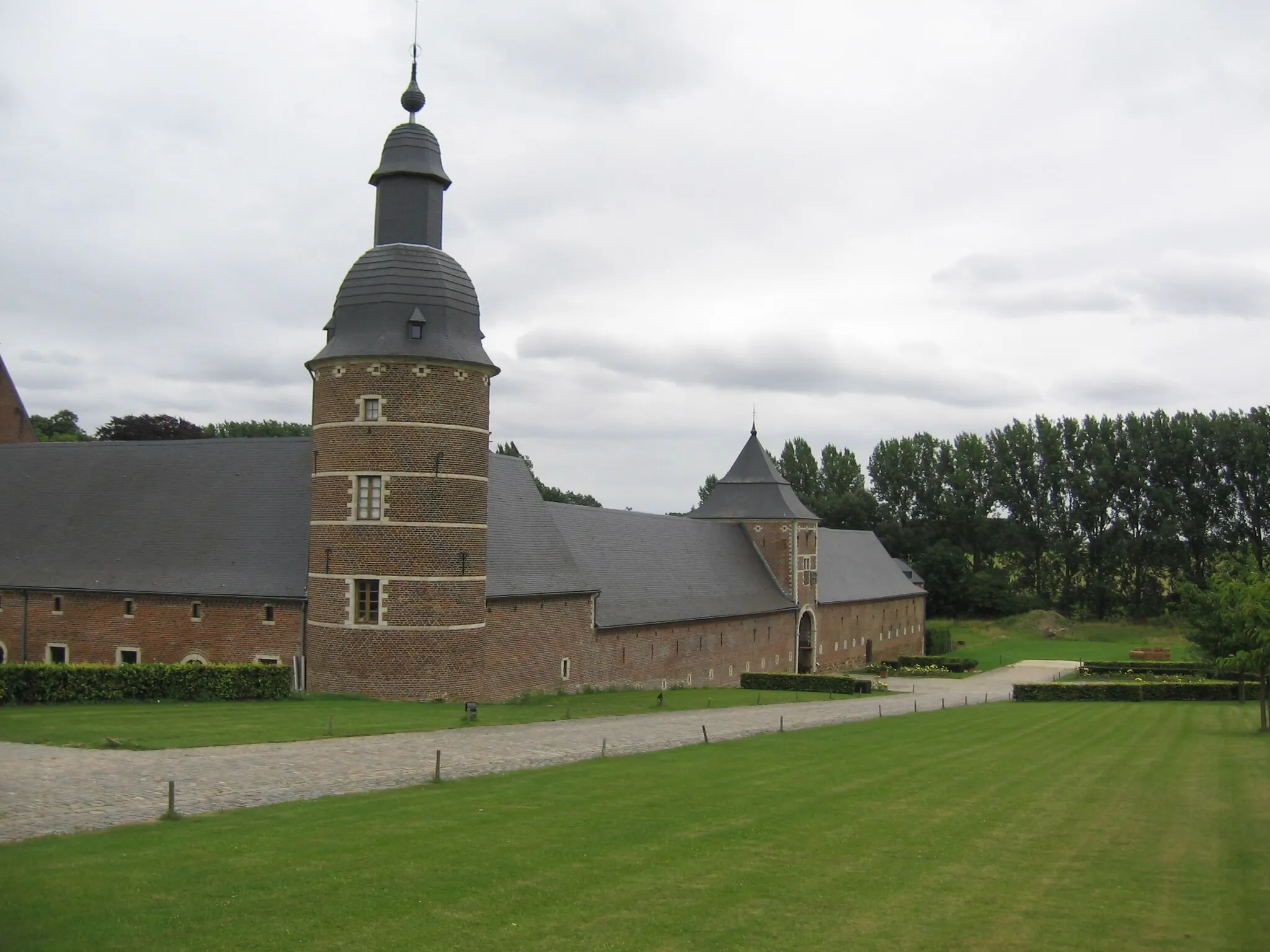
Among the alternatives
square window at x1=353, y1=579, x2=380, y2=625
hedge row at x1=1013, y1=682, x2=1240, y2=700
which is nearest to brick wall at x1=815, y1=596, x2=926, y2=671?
hedge row at x1=1013, y1=682, x2=1240, y2=700

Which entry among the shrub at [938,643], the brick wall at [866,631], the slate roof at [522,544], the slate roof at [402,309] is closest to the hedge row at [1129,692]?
the brick wall at [866,631]

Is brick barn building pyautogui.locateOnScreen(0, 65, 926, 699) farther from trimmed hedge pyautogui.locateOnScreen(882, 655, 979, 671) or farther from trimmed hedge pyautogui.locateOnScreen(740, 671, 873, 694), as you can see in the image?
trimmed hedge pyautogui.locateOnScreen(882, 655, 979, 671)

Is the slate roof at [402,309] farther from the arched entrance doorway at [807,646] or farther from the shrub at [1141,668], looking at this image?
the shrub at [1141,668]

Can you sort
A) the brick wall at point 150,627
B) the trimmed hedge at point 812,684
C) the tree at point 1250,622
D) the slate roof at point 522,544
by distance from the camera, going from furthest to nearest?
the trimmed hedge at point 812,684, the slate roof at point 522,544, the brick wall at point 150,627, the tree at point 1250,622

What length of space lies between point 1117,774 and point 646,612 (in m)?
20.8

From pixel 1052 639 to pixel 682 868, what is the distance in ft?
217

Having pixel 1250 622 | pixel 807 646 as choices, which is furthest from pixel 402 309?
pixel 807 646

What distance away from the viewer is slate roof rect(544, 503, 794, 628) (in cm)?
3734

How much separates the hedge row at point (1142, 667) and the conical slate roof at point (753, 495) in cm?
1455

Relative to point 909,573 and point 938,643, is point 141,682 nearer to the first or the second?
point 938,643

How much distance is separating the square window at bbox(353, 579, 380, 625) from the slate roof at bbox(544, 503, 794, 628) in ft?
30.5

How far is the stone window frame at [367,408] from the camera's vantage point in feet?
88.3

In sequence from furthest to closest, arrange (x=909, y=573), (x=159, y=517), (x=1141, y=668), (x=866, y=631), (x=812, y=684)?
(x=909, y=573), (x=866, y=631), (x=1141, y=668), (x=812, y=684), (x=159, y=517)

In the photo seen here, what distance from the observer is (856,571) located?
62125mm
